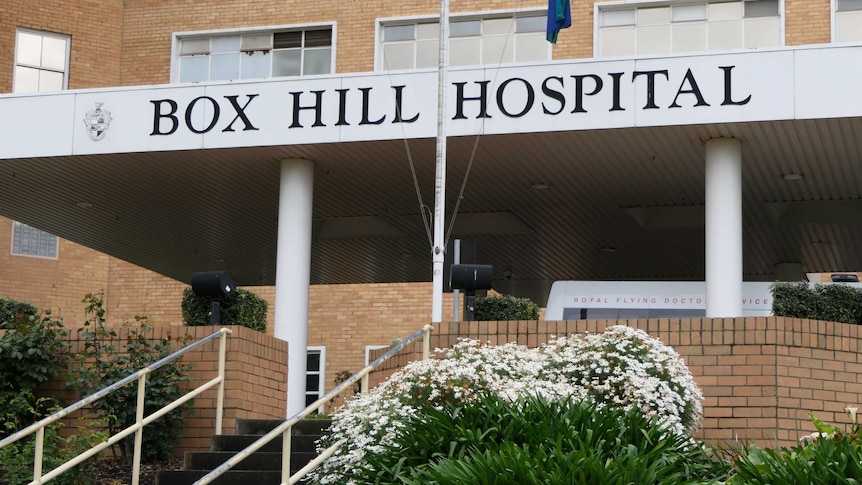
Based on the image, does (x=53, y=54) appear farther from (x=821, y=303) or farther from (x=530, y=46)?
(x=821, y=303)

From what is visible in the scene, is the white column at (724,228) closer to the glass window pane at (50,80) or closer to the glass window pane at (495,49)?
the glass window pane at (495,49)

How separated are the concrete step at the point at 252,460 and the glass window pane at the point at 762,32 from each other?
17784mm

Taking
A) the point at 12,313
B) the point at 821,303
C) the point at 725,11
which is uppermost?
the point at 725,11

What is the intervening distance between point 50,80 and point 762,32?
16.1 m

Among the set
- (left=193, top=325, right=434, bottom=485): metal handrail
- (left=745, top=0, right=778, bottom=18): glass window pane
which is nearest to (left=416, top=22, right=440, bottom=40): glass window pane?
(left=745, top=0, right=778, bottom=18): glass window pane

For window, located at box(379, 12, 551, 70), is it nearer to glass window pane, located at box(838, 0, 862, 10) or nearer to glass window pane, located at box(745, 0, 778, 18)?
glass window pane, located at box(745, 0, 778, 18)

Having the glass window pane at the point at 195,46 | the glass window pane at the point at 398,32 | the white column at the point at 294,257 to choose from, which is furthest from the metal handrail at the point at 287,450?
the glass window pane at the point at 195,46

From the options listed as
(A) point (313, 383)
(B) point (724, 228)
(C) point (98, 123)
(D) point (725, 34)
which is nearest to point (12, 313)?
(C) point (98, 123)

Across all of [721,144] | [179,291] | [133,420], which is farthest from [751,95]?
[179,291]

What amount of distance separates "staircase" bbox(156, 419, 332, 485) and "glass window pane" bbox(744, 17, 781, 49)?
55.6 ft

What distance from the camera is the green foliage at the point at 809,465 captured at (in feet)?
26.4

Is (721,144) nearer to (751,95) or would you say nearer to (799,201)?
(751,95)

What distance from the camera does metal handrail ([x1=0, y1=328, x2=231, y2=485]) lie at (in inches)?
413

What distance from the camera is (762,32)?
2706 centimetres
